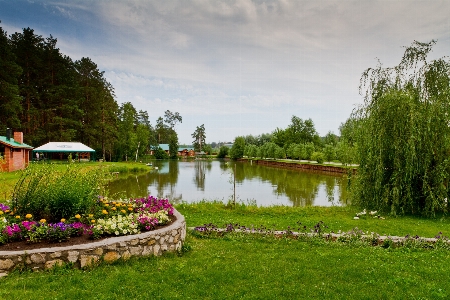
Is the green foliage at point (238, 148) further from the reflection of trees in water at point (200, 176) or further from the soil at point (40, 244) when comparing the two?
the soil at point (40, 244)

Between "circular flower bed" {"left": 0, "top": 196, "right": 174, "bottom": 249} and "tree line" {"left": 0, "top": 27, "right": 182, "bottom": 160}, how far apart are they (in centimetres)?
2391

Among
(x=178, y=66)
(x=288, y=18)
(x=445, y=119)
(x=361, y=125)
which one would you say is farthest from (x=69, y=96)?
(x=445, y=119)

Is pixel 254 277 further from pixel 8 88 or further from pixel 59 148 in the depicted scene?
pixel 59 148

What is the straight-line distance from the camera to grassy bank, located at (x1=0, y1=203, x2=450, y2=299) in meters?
3.75

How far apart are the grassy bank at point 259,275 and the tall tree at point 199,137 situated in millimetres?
89880

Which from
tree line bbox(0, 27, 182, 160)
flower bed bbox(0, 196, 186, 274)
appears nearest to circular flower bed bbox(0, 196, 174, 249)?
flower bed bbox(0, 196, 186, 274)

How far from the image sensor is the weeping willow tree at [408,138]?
9.46 m

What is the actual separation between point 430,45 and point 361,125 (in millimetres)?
3459

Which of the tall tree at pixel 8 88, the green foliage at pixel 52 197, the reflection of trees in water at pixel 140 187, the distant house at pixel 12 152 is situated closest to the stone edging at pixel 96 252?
the green foliage at pixel 52 197

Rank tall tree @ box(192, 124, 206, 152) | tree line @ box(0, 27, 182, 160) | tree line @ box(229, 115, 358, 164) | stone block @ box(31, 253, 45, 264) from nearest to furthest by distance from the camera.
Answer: stone block @ box(31, 253, 45, 264)
tree line @ box(0, 27, 182, 160)
tree line @ box(229, 115, 358, 164)
tall tree @ box(192, 124, 206, 152)

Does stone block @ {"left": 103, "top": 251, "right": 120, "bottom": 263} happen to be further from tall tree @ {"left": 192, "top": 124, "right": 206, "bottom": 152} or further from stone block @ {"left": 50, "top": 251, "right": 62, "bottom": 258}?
tall tree @ {"left": 192, "top": 124, "right": 206, "bottom": 152}

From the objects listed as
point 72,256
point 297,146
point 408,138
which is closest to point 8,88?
point 72,256

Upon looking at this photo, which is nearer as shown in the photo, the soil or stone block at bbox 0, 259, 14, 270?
stone block at bbox 0, 259, 14, 270

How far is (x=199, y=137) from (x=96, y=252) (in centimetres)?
9207
